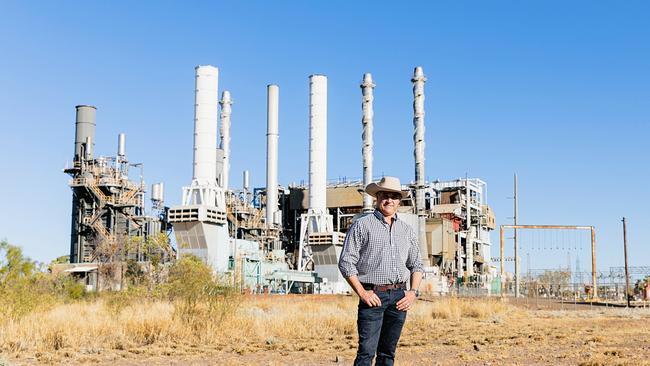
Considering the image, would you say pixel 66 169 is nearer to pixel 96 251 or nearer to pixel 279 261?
pixel 96 251

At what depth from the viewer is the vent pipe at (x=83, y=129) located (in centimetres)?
6009

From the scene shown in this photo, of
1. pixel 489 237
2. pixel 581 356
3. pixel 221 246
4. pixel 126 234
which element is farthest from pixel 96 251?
pixel 581 356

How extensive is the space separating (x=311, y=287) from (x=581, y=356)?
162 feet

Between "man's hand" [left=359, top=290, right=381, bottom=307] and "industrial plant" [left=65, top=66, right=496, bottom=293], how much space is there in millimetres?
42704

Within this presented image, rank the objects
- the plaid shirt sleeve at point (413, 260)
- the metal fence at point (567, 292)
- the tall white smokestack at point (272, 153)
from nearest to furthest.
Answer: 1. the plaid shirt sleeve at point (413, 260)
2. the metal fence at point (567, 292)
3. the tall white smokestack at point (272, 153)

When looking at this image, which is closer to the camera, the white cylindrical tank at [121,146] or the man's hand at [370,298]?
the man's hand at [370,298]

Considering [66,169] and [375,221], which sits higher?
[66,169]

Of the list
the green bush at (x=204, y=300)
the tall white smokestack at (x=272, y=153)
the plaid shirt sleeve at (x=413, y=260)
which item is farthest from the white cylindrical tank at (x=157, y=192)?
the plaid shirt sleeve at (x=413, y=260)

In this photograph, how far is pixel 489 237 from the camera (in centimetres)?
8119

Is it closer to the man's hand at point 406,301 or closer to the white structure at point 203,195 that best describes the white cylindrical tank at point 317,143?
the white structure at point 203,195

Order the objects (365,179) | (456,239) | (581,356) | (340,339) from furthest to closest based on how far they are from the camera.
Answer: (456,239), (365,179), (340,339), (581,356)

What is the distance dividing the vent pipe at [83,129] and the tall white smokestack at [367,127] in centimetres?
2130

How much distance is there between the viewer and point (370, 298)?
622cm

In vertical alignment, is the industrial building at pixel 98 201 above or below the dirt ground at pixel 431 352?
above
